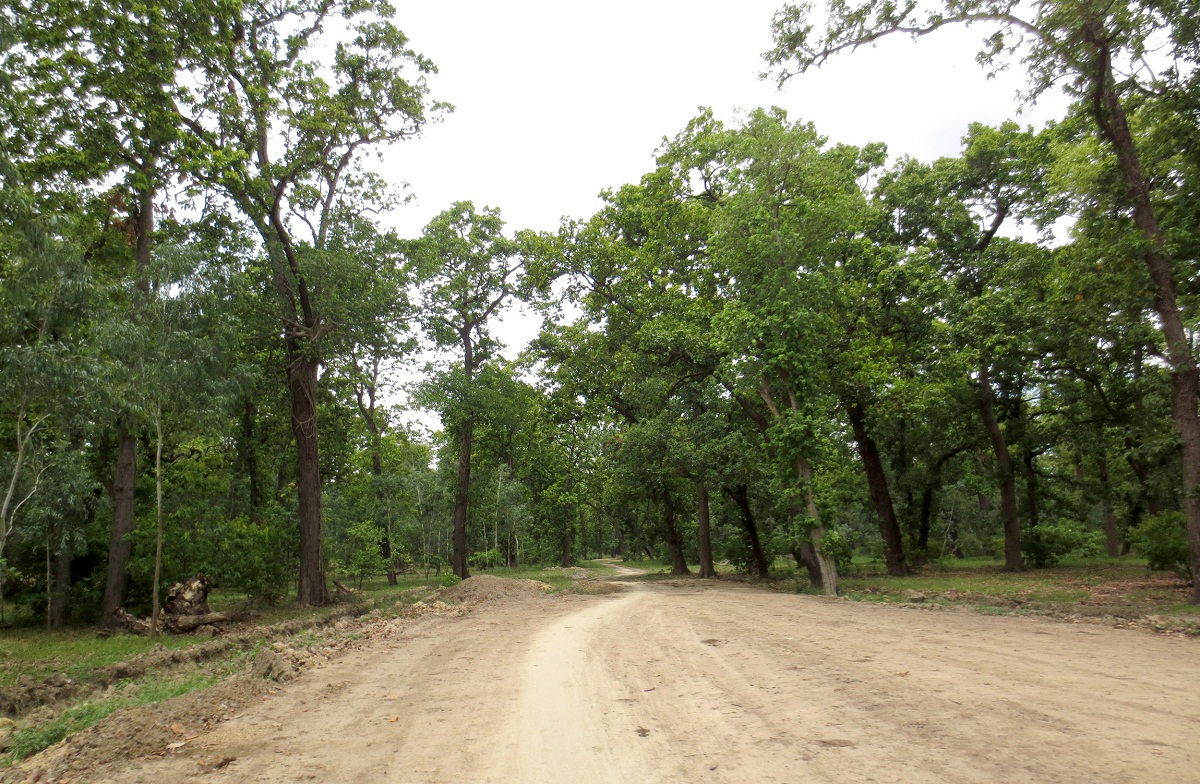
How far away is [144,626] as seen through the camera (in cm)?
1388

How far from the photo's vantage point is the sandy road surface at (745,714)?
4.10 metres

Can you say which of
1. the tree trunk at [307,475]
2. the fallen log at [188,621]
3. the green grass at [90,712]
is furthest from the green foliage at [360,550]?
the green grass at [90,712]

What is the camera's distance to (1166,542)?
1487cm

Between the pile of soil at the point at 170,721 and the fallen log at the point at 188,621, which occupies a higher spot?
the pile of soil at the point at 170,721

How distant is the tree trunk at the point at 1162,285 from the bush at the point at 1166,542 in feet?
11.3

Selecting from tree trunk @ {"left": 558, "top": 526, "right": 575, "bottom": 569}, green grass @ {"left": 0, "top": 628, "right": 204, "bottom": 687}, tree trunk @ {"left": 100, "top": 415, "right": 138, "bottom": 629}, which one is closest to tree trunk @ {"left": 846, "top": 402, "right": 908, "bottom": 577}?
green grass @ {"left": 0, "top": 628, "right": 204, "bottom": 687}

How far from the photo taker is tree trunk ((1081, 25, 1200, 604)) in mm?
11461

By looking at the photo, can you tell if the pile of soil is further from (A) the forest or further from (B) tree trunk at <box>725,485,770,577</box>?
(B) tree trunk at <box>725,485,770,577</box>

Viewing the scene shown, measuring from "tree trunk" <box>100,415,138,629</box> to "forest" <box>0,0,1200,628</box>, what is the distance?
56 millimetres

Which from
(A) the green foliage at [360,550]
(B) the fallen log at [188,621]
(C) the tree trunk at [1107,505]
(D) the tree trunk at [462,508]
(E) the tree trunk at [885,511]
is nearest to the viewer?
(B) the fallen log at [188,621]

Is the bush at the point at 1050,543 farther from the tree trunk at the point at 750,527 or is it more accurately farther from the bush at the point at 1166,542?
the tree trunk at the point at 750,527

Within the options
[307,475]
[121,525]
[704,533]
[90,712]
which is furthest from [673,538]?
[90,712]

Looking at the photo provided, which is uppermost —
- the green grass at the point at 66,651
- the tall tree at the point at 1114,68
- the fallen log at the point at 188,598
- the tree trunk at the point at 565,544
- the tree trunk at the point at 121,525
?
the tall tree at the point at 1114,68

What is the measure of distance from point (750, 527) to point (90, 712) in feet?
73.5
